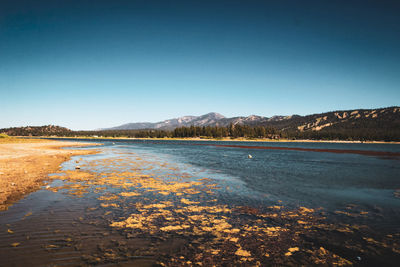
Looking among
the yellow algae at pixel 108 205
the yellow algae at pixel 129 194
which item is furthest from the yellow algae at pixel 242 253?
the yellow algae at pixel 129 194

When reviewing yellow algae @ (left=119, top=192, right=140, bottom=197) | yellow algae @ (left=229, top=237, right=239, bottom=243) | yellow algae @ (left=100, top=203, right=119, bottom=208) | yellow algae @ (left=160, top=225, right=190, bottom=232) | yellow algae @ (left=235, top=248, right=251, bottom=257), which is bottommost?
yellow algae @ (left=229, top=237, right=239, bottom=243)

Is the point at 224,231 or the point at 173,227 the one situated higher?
the point at 173,227

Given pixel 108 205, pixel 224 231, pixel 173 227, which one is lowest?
pixel 224 231

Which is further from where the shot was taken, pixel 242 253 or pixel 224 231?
pixel 224 231

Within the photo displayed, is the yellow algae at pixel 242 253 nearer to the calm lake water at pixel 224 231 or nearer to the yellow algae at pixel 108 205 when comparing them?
the calm lake water at pixel 224 231

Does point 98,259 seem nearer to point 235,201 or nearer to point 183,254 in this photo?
point 183,254

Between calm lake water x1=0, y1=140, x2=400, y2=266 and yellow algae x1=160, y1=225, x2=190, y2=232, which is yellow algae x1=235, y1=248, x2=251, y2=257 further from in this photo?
yellow algae x1=160, y1=225, x2=190, y2=232

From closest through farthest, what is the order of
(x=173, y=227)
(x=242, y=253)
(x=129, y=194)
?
1. (x=242, y=253)
2. (x=173, y=227)
3. (x=129, y=194)

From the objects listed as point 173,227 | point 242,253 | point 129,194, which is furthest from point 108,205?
point 242,253

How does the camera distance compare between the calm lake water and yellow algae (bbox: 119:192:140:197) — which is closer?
the calm lake water

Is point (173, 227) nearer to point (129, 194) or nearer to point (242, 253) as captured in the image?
point (242, 253)

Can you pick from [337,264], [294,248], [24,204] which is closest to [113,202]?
[24,204]

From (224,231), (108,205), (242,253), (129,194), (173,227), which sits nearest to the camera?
(242,253)

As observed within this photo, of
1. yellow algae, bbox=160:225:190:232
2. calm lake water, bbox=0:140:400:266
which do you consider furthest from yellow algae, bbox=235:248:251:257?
yellow algae, bbox=160:225:190:232
